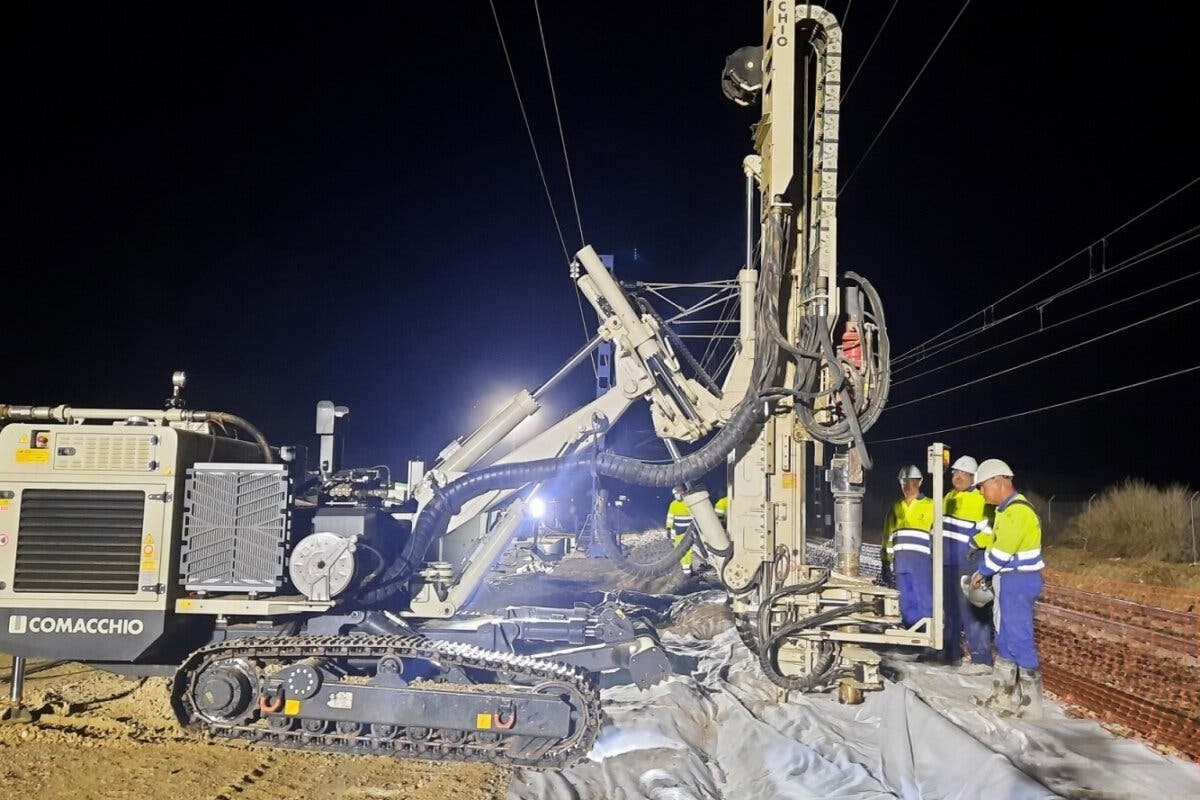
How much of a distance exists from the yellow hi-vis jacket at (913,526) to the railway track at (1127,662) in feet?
3.83

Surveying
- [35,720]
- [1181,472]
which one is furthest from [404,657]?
[1181,472]

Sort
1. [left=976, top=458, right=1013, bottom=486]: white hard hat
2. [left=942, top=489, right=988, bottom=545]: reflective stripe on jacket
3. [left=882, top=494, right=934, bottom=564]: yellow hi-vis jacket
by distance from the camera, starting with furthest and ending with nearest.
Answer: [left=942, top=489, right=988, bottom=545]: reflective stripe on jacket, [left=882, top=494, right=934, bottom=564]: yellow hi-vis jacket, [left=976, top=458, right=1013, bottom=486]: white hard hat

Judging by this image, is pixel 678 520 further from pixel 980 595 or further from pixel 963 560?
pixel 980 595

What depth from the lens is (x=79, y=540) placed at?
20.4 feet

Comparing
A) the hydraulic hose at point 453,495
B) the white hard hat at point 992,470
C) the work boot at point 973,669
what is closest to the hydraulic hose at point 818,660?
the white hard hat at point 992,470

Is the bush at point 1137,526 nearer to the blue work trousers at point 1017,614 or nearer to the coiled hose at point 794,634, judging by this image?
the blue work trousers at point 1017,614

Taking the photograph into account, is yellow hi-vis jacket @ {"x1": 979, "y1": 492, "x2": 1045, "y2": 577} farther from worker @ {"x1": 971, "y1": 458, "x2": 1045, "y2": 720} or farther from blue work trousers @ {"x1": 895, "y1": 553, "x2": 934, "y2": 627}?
blue work trousers @ {"x1": 895, "y1": 553, "x2": 934, "y2": 627}

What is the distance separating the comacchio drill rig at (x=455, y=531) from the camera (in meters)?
6.08

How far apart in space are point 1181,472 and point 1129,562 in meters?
29.2

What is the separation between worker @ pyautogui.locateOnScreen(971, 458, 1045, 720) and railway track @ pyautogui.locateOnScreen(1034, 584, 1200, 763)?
568mm

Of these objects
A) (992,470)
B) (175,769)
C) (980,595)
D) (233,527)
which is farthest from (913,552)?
(175,769)

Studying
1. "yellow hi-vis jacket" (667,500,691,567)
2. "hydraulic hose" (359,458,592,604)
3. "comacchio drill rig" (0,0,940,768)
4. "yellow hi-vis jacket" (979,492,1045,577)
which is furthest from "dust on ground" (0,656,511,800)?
"yellow hi-vis jacket" (667,500,691,567)

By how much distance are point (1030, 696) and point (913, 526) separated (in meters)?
2.23

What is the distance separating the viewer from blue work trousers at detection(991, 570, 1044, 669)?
6440 millimetres
